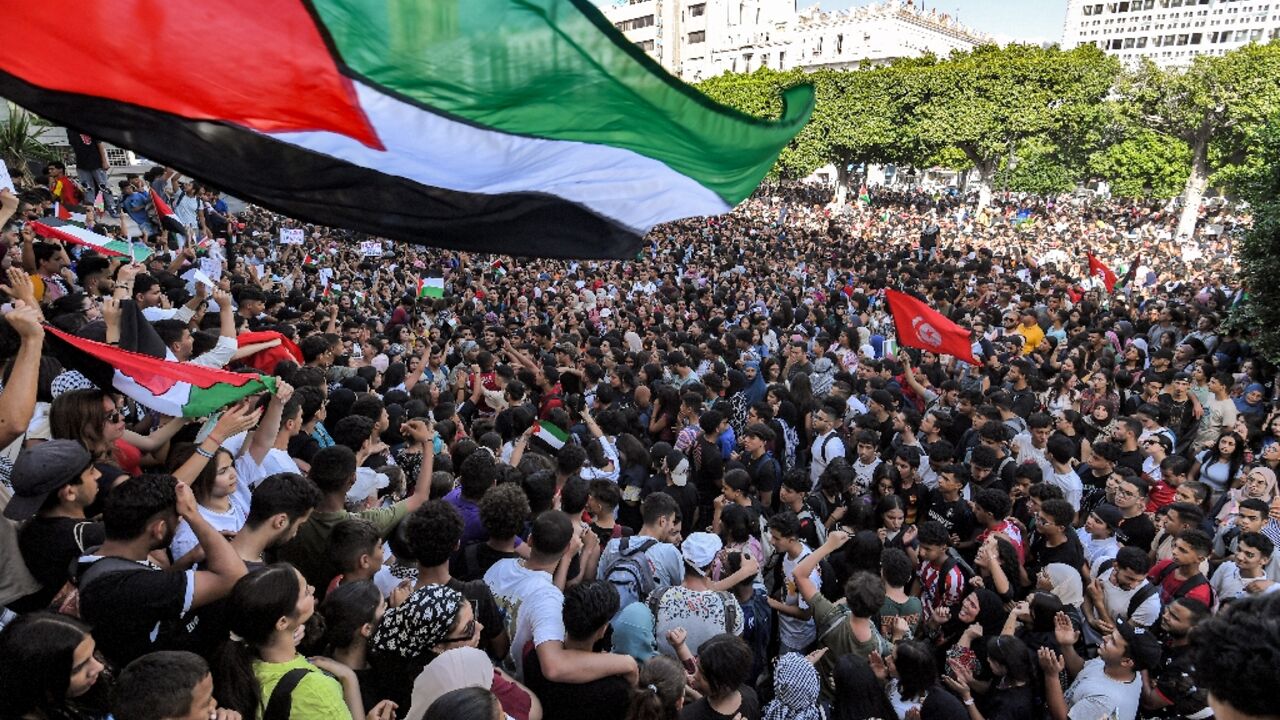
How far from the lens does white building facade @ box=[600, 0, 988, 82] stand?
68375 millimetres

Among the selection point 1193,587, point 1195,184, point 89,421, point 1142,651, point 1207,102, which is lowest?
point 1193,587

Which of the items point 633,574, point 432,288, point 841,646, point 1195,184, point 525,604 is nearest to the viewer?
point 525,604

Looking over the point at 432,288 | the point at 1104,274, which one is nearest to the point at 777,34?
the point at 1104,274

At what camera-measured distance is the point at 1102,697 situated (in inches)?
131

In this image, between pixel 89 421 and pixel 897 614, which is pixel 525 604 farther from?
pixel 89 421

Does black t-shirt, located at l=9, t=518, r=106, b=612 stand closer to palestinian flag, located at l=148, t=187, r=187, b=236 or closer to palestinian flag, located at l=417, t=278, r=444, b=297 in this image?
palestinian flag, located at l=148, t=187, r=187, b=236

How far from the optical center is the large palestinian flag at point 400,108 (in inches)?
106

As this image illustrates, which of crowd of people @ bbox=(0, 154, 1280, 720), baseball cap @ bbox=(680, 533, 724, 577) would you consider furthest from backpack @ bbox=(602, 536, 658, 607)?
baseball cap @ bbox=(680, 533, 724, 577)

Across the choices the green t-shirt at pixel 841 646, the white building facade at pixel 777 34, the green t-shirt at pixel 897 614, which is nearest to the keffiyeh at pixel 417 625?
the green t-shirt at pixel 841 646

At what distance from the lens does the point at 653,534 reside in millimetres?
4121

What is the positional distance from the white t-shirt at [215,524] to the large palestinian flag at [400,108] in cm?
140

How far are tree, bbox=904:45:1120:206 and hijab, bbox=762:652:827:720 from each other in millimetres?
38890

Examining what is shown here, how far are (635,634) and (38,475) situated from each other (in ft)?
7.62

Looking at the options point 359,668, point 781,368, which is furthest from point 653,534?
point 781,368
